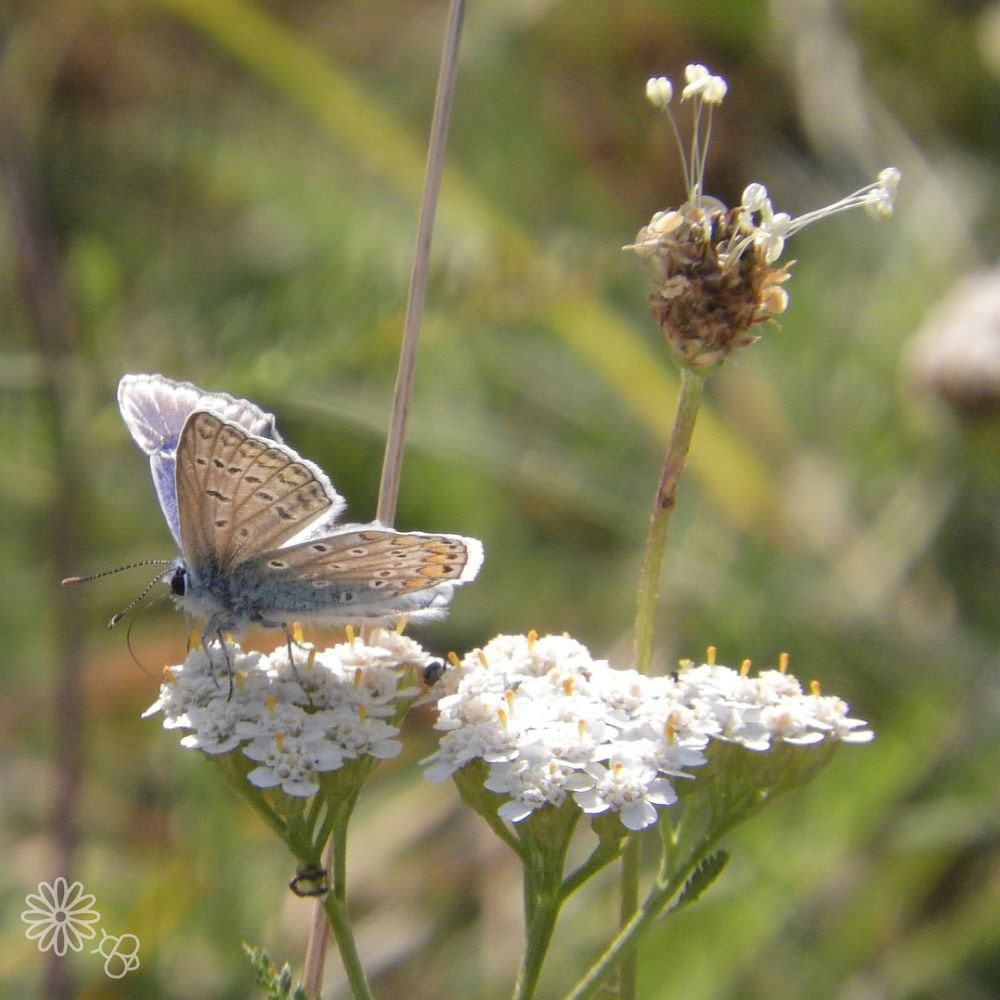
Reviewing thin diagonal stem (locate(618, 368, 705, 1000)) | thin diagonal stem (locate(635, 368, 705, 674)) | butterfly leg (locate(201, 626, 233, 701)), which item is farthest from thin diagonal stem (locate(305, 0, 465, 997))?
thin diagonal stem (locate(635, 368, 705, 674))

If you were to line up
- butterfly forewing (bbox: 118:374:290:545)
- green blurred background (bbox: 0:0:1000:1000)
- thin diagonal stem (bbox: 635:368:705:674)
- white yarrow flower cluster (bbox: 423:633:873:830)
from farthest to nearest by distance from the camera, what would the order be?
green blurred background (bbox: 0:0:1000:1000) → butterfly forewing (bbox: 118:374:290:545) → white yarrow flower cluster (bbox: 423:633:873:830) → thin diagonal stem (bbox: 635:368:705:674)

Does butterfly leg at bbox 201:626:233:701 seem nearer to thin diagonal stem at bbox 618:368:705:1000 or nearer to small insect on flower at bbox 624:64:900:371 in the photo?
thin diagonal stem at bbox 618:368:705:1000

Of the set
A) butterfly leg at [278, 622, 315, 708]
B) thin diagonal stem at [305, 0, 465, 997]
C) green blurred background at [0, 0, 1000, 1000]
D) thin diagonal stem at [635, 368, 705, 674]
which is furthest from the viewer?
green blurred background at [0, 0, 1000, 1000]

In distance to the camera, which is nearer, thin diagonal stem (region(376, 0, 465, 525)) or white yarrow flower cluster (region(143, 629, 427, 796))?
white yarrow flower cluster (region(143, 629, 427, 796))

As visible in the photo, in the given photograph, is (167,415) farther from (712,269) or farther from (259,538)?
(712,269)

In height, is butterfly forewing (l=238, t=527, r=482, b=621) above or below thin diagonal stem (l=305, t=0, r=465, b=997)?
below

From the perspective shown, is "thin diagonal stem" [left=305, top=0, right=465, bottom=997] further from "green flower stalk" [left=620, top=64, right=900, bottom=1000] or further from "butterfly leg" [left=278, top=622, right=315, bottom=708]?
"green flower stalk" [left=620, top=64, right=900, bottom=1000]

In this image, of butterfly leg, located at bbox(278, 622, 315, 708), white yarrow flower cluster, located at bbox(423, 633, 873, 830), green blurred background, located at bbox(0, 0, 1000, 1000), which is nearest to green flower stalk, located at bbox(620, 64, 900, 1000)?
white yarrow flower cluster, located at bbox(423, 633, 873, 830)
